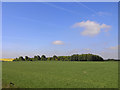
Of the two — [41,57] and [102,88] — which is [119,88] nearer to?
[102,88]

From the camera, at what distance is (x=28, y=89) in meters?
14.5

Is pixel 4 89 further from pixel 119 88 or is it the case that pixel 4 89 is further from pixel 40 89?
pixel 119 88

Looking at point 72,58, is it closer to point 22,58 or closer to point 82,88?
point 22,58

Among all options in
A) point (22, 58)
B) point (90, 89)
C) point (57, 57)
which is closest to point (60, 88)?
point (90, 89)

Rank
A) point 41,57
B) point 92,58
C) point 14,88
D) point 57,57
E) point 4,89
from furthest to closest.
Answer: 1. point 41,57
2. point 57,57
3. point 92,58
4. point 14,88
5. point 4,89

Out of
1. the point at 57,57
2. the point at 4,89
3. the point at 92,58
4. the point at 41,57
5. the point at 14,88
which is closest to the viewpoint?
the point at 4,89

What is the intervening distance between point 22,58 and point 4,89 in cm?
12805

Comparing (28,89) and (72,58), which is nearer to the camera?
(28,89)

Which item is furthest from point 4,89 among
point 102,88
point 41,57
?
point 41,57

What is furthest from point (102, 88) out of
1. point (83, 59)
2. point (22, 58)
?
point (22, 58)

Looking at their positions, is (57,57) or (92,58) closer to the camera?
(92,58)

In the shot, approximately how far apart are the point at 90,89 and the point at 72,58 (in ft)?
293

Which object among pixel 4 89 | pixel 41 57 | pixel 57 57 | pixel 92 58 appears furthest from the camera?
pixel 41 57

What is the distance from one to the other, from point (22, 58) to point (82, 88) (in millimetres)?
130047
